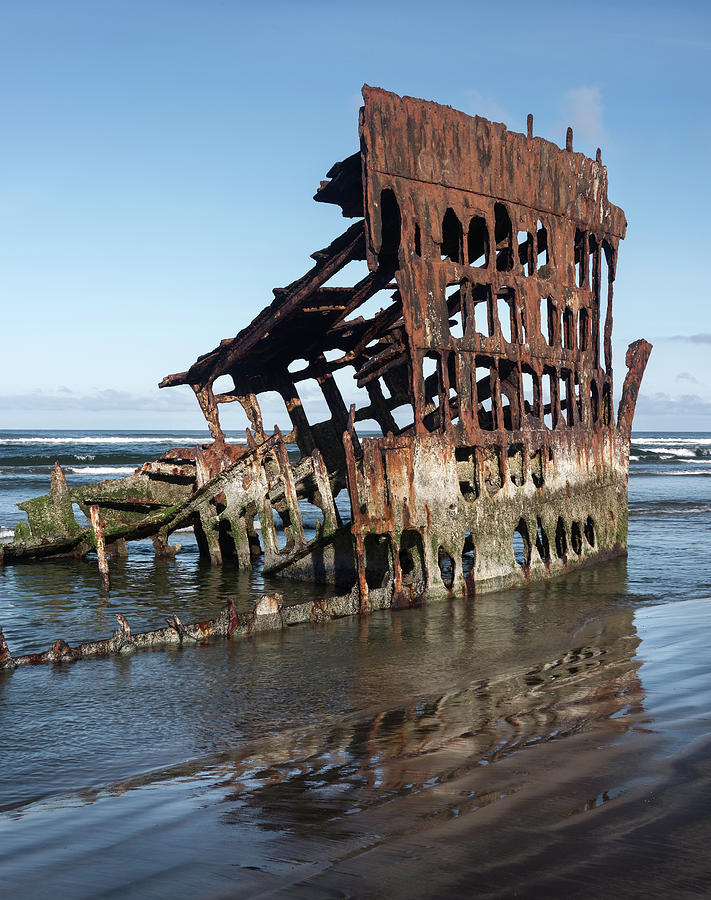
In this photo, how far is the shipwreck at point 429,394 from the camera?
8.50 meters

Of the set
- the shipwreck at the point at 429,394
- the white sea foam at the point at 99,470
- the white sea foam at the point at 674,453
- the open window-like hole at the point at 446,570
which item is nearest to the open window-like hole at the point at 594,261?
the shipwreck at the point at 429,394

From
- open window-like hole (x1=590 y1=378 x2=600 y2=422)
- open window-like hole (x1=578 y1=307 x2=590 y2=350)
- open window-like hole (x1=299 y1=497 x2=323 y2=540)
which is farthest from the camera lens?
open window-like hole (x1=299 y1=497 x2=323 y2=540)

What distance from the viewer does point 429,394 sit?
11719 millimetres

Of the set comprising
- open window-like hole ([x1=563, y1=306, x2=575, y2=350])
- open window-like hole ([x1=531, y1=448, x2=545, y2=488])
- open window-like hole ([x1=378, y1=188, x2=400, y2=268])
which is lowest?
open window-like hole ([x1=531, y1=448, x2=545, y2=488])

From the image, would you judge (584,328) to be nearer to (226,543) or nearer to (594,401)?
(594,401)

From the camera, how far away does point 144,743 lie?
15.5ft

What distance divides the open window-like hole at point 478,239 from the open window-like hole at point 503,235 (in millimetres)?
206

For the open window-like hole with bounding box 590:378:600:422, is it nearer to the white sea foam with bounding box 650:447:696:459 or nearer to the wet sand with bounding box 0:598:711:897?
the wet sand with bounding box 0:598:711:897

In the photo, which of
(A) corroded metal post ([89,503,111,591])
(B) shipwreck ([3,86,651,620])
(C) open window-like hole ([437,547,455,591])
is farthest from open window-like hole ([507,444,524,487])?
(A) corroded metal post ([89,503,111,591])

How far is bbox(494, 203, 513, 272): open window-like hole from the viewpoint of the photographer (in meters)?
10.0

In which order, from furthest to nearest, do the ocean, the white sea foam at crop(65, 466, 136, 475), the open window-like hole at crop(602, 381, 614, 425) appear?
1. the white sea foam at crop(65, 466, 136, 475)
2. the open window-like hole at crop(602, 381, 614, 425)
3. the ocean

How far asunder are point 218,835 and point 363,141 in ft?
23.0

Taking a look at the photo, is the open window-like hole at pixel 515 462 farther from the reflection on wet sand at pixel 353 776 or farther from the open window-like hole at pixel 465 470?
the reflection on wet sand at pixel 353 776

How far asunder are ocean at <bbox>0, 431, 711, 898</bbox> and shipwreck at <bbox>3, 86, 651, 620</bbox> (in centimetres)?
118
